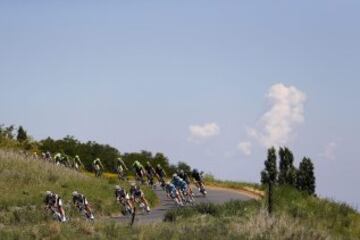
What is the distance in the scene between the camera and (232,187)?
5669cm

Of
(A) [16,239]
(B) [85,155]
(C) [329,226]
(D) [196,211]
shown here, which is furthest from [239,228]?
(B) [85,155]

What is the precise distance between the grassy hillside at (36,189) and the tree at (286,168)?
1318 centimetres

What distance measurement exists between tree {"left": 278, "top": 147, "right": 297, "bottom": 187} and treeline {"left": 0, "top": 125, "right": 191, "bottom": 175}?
13024mm

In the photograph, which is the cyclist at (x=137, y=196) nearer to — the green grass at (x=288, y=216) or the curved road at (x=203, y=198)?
the curved road at (x=203, y=198)

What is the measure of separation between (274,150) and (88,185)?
1767cm

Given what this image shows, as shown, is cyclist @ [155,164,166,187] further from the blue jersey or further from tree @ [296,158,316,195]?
tree @ [296,158,316,195]

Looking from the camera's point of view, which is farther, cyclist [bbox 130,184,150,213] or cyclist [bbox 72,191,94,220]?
cyclist [bbox 130,184,150,213]

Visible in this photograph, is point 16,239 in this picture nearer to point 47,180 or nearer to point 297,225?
point 297,225

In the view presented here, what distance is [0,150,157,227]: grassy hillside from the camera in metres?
31.3

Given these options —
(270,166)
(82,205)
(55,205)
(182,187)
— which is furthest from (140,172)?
(55,205)

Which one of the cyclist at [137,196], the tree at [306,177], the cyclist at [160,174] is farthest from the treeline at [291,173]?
the cyclist at [137,196]

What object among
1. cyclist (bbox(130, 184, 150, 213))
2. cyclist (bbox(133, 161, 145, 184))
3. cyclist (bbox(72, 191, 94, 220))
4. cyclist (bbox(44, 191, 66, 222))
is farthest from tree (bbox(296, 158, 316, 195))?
cyclist (bbox(44, 191, 66, 222))

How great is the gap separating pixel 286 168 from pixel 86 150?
68.1 ft

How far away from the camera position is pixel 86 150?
6781cm
